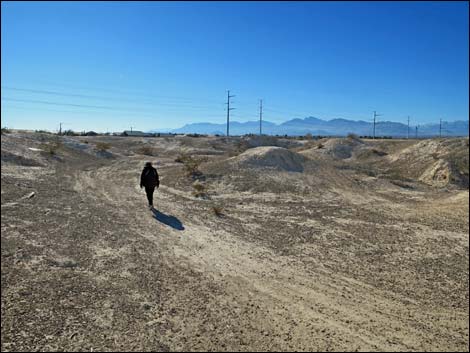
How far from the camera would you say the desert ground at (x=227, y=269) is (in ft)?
18.1

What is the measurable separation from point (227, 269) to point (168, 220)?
4844 mm

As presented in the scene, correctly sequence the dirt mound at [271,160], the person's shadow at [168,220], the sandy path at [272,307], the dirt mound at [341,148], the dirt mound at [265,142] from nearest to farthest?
1. the sandy path at [272,307]
2. the person's shadow at [168,220]
3. the dirt mound at [271,160]
4. the dirt mound at [341,148]
5. the dirt mound at [265,142]

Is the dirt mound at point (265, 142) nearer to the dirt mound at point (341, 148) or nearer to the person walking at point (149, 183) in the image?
the dirt mound at point (341, 148)

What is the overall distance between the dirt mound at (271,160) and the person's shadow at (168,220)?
1141 centimetres

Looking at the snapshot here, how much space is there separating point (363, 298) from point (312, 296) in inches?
41.2

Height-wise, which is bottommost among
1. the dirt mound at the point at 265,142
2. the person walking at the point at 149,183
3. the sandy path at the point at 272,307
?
the sandy path at the point at 272,307

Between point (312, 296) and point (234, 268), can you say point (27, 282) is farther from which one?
point (312, 296)

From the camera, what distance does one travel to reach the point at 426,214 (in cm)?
1609

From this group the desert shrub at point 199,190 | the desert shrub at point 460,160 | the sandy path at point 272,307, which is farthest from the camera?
the desert shrub at point 460,160

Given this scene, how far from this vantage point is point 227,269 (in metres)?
8.70

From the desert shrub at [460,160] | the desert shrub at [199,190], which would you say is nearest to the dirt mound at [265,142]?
the desert shrub at [460,160]

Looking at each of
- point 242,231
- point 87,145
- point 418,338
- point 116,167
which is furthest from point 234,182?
point 87,145

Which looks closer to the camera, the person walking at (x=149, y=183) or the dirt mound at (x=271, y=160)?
the person walking at (x=149, y=183)

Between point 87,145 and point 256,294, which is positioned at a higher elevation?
point 87,145
